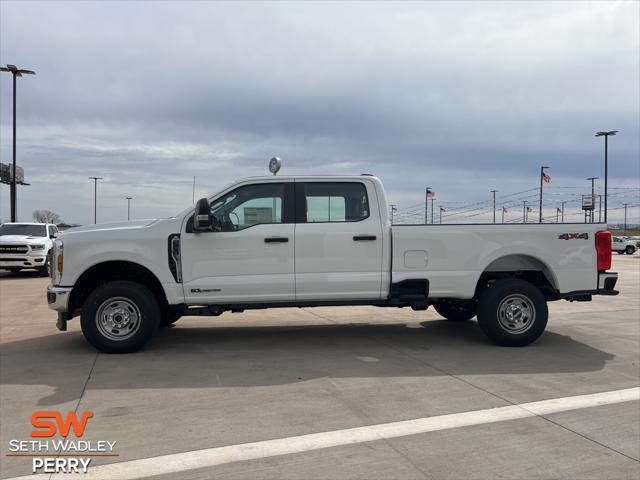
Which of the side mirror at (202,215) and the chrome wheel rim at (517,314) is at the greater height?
the side mirror at (202,215)

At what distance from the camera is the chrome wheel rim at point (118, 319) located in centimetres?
661

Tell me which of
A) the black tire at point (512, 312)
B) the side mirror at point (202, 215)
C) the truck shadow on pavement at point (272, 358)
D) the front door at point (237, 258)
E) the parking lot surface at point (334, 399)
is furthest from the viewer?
the black tire at point (512, 312)

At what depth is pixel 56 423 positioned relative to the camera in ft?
14.5

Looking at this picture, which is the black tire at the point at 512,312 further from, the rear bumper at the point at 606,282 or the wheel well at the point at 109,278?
the wheel well at the point at 109,278

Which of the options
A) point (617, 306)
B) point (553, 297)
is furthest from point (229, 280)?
point (617, 306)

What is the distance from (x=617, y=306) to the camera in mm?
11156

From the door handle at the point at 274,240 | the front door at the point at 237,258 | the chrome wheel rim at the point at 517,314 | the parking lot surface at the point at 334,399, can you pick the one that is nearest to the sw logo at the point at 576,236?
the chrome wheel rim at the point at 517,314

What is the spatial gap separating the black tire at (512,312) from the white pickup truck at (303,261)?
0.01 m

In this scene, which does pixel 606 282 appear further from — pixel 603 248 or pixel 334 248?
pixel 334 248

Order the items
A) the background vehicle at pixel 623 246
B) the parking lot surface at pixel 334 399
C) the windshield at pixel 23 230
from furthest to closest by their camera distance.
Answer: the background vehicle at pixel 623 246 < the windshield at pixel 23 230 < the parking lot surface at pixel 334 399

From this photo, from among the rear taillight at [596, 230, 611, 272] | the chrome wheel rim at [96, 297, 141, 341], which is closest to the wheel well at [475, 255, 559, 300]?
the rear taillight at [596, 230, 611, 272]

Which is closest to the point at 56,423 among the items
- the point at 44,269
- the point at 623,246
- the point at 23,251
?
the point at 23,251

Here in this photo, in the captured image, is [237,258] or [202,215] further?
[237,258]

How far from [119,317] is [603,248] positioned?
6155mm
